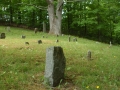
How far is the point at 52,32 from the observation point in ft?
74.5

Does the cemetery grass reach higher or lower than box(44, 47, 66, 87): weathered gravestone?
lower

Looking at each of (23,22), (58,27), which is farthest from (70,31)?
(58,27)

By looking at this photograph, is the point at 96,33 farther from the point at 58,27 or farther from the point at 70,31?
the point at 58,27

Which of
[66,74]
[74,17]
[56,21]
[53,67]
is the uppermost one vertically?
[74,17]

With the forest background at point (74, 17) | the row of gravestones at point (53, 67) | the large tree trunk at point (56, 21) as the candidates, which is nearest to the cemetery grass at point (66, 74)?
the row of gravestones at point (53, 67)

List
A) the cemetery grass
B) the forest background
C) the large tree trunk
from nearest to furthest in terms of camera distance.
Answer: the cemetery grass → the large tree trunk → the forest background

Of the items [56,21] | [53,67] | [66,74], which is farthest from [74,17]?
[53,67]

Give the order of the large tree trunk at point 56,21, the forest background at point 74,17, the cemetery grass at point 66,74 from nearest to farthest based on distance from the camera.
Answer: the cemetery grass at point 66,74
the large tree trunk at point 56,21
the forest background at point 74,17

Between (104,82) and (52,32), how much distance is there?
17119 millimetres

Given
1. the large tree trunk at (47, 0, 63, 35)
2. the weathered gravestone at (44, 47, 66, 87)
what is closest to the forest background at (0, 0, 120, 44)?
the large tree trunk at (47, 0, 63, 35)

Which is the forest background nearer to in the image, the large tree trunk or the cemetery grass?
the large tree trunk

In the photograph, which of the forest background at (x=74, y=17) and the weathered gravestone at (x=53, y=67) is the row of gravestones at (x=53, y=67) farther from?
the forest background at (x=74, y=17)

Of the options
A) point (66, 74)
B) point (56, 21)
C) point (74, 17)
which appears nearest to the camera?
point (66, 74)

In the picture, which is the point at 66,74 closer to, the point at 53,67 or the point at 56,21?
the point at 53,67
